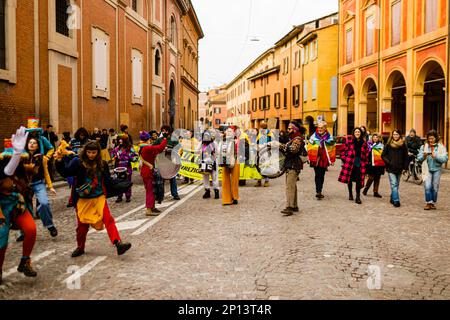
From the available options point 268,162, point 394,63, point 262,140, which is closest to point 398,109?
point 394,63

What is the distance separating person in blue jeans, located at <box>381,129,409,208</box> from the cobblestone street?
0.59 metres

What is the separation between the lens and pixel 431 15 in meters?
21.6

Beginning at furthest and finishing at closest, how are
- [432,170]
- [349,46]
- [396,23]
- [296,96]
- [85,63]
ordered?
[296,96]
[349,46]
[396,23]
[85,63]
[432,170]

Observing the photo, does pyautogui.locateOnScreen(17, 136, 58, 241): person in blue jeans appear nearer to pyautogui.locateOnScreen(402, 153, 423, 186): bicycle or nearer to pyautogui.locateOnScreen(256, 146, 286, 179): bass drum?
pyautogui.locateOnScreen(256, 146, 286, 179): bass drum

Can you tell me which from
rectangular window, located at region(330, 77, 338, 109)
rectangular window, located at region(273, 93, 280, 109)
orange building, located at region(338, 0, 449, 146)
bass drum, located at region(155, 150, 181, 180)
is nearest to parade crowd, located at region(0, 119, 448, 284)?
bass drum, located at region(155, 150, 181, 180)

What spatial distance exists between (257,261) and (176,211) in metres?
4.22

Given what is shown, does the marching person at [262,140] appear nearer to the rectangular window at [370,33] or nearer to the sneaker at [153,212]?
the sneaker at [153,212]

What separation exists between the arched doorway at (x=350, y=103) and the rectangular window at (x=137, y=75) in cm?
1460

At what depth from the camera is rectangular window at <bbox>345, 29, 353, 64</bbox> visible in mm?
32519

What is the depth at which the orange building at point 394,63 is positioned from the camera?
71.6ft

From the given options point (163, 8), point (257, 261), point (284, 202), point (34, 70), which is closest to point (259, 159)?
point (284, 202)

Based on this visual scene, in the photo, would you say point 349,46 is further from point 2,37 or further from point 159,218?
point 159,218

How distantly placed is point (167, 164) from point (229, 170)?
1843mm

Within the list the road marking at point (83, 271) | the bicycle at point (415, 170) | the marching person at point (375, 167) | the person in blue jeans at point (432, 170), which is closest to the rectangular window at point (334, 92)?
the bicycle at point (415, 170)
